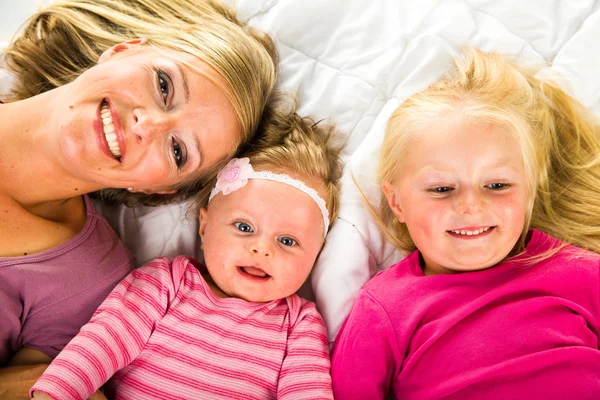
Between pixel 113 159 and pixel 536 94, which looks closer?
pixel 113 159

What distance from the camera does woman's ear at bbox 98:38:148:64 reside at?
5.03 feet

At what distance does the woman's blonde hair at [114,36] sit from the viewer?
5.43 ft

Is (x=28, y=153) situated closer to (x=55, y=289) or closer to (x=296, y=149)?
(x=55, y=289)

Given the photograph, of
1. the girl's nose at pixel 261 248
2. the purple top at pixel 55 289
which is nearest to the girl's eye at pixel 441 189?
the girl's nose at pixel 261 248

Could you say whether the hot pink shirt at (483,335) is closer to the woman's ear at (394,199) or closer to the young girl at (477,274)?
the young girl at (477,274)

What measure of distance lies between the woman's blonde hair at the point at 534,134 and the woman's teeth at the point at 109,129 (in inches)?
27.5

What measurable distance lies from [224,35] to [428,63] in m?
0.59

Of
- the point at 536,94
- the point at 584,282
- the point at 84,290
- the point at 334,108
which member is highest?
the point at 536,94

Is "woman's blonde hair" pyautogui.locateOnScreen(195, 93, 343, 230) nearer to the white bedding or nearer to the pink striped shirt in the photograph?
the white bedding

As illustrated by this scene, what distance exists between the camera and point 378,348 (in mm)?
1509

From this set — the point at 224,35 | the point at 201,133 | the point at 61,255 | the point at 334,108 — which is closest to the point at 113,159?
the point at 201,133

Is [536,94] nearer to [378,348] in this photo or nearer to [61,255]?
[378,348]

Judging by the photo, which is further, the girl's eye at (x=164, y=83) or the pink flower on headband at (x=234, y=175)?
the pink flower on headband at (x=234, y=175)

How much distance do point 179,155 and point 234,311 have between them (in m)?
0.42
